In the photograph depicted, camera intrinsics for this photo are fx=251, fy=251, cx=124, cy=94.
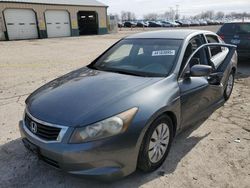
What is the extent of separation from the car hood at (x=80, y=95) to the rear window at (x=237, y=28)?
744 cm

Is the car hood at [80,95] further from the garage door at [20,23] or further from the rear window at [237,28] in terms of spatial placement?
the garage door at [20,23]

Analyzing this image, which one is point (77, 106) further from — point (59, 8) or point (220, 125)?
point (59, 8)

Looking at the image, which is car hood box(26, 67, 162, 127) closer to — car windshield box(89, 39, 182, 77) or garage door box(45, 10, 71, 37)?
car windshield box(89, 39, 182, 77)

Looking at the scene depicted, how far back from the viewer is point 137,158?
2709 mm

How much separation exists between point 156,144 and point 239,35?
7.70 meters

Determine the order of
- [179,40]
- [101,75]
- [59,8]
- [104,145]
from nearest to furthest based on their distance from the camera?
[104,145] < [101,75] < [179,40] < [59,8]

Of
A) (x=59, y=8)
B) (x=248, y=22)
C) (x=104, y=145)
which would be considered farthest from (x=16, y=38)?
(x=104, y=145)

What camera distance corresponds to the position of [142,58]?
3.79m

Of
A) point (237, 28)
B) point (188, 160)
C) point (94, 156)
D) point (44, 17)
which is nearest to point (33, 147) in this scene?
point (94, 156)

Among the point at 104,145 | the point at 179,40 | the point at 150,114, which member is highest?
the point at 179,40

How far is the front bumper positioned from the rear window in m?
8.29

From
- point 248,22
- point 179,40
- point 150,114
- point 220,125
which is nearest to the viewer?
point 150,114

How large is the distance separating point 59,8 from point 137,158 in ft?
95.5

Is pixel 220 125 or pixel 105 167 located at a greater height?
pixel 105 167
